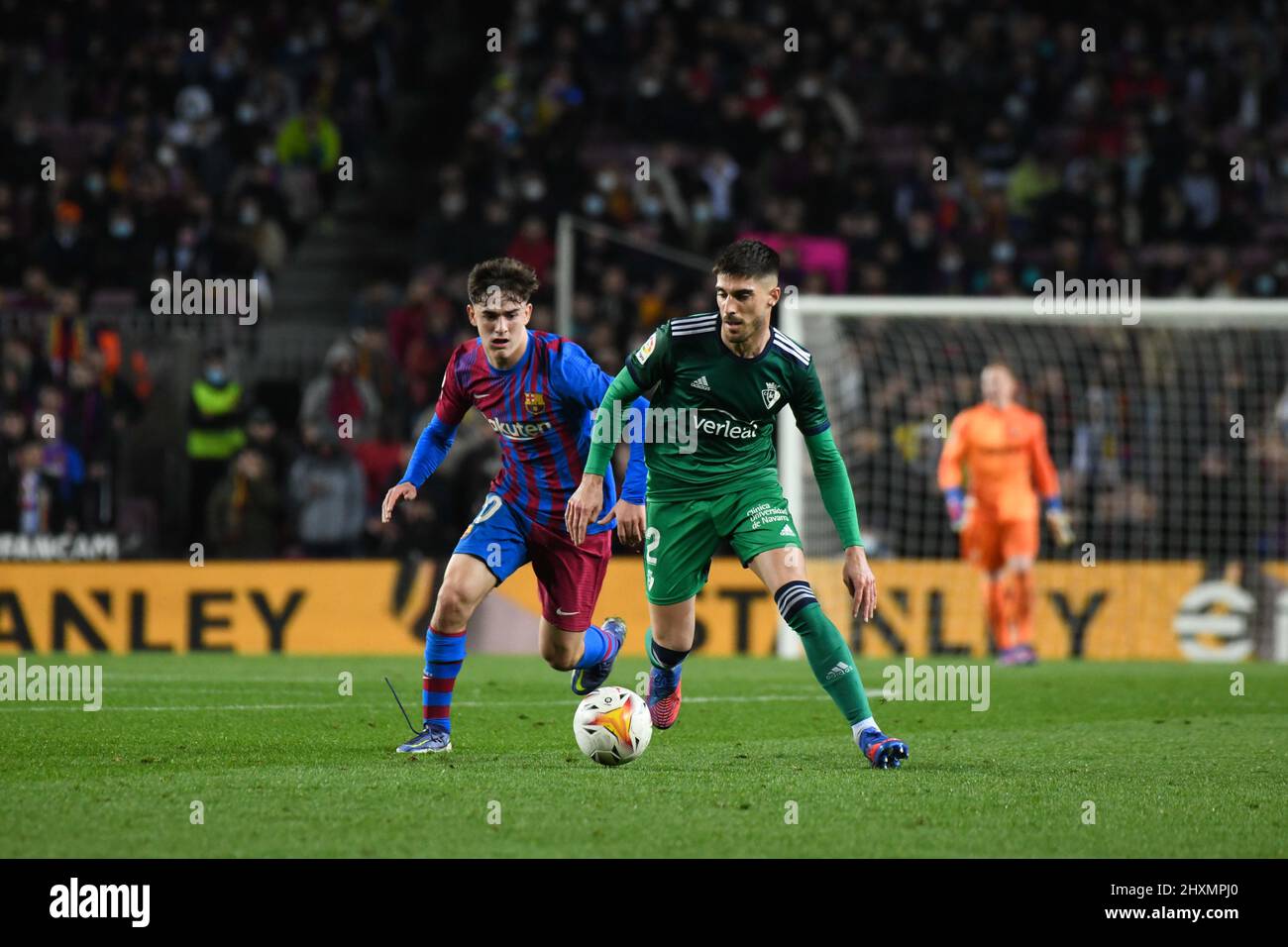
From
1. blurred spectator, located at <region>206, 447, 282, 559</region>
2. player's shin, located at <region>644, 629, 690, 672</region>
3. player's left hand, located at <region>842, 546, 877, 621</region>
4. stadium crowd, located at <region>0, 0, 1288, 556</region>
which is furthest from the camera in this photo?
stadium crowd, located at <region>0, 0, 1288, 556</region>

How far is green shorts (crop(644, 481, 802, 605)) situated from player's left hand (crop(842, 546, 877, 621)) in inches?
16.3

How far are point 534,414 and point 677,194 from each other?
40.6ft

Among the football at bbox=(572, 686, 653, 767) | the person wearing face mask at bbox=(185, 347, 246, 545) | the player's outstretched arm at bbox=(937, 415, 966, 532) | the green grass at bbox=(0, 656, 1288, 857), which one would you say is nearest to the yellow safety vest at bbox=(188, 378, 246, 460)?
the person wearing face mask at bbox=(185, 347, 246, 545)

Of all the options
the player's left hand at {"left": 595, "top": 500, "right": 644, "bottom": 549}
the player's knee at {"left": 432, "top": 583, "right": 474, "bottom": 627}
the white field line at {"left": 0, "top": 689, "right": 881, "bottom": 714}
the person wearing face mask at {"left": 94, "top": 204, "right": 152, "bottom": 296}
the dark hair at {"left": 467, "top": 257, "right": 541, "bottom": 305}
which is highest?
the person wearing face mask at {"left": 94, "top": 204, "right": 152, "bottom": 296}

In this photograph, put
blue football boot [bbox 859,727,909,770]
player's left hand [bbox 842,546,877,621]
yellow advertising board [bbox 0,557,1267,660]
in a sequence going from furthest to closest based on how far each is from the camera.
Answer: yellow advertising board [bbox 0,557,1267,660] < blue football boot [bbox 859,727,909,770] < player's left hand [bbox 842,546,877,621]

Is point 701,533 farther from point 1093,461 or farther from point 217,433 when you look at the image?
point 1093,461

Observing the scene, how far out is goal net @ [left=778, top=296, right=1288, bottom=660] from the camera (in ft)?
53.5

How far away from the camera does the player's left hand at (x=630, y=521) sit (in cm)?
787

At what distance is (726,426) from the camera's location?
8039mm

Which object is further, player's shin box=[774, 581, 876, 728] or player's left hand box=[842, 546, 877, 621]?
player's shin box=[774, 581, 876, 728]

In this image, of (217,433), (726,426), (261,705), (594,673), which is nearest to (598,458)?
(726,426)

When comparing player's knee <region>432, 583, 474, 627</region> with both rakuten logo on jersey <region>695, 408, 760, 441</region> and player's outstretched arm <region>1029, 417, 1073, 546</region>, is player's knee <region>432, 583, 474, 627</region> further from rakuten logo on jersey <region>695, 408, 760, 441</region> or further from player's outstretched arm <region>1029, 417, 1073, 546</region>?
player's outstretched arm <region>1029, 417, 1073, 546</region>

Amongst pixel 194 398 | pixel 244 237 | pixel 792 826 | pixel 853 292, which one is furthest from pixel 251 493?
pixel 792 826

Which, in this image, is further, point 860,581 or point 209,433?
point 209,433
